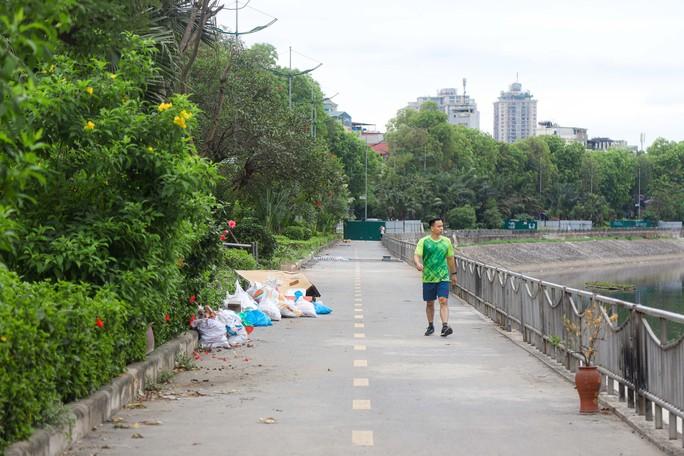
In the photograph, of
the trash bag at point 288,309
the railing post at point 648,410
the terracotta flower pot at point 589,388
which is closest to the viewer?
the railing post at point 648,410

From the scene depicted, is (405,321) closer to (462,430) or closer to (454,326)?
(454,326)

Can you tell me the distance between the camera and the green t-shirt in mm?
16781

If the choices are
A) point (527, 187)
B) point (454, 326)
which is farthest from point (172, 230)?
point (527, 187)

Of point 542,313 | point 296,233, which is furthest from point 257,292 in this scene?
point 296,233

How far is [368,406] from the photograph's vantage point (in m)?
10.1

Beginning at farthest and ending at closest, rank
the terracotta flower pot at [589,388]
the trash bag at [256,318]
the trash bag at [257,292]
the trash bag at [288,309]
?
the trash bag at [288,309]
the trash bag at [257,292]
the trash bag at [256,318]
the terracotta flower pot at [589,388]

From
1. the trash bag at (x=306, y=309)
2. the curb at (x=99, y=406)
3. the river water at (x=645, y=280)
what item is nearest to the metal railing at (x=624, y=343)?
the curb at (x=99, y=406)

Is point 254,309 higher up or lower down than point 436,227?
lower down

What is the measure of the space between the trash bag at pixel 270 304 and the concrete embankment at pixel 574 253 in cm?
5849

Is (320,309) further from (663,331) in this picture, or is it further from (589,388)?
(663,331)

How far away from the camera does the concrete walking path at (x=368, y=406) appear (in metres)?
8.25

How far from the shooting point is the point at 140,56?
1152 cm

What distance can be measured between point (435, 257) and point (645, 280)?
62001mm

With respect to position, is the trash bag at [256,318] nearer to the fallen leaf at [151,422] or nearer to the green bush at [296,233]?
the fallen leaf at [151,422]
